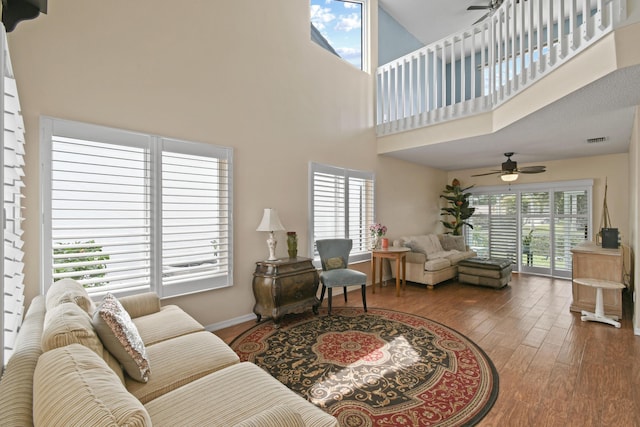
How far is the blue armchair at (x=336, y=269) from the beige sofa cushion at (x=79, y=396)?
9.81 feet

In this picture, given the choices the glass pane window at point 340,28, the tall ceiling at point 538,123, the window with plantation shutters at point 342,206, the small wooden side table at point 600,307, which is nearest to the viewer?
the tall ceiling at point 538,123

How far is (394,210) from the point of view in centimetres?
608

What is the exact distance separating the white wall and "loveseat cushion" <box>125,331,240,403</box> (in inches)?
49.7

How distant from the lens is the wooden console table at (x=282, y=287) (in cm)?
Answer: 343

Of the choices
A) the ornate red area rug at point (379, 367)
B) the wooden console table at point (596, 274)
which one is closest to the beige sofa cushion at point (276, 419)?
the ornate red area rug at point (379, 367)

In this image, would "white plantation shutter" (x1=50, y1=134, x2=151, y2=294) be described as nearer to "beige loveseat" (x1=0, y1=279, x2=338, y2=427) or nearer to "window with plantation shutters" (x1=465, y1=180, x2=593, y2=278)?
"beige loveseat" (x1=0, y1=279, x2=338, y2=427)

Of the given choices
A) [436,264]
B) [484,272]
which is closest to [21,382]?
[436,264]

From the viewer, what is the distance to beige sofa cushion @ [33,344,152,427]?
848 mm

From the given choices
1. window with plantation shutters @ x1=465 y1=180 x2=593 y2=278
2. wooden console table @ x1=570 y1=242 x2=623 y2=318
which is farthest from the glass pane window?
wooden console table @ x1=570 y1=242 x2=623 y2=318

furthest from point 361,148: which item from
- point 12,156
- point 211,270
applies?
point 12,156

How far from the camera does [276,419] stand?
1.12 metres

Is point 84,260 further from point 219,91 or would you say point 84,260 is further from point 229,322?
point 219,91

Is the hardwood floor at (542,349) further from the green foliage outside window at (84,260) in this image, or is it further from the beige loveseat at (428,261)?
the green foliage outside window at (84,260)

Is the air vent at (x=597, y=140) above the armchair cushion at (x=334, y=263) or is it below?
above
